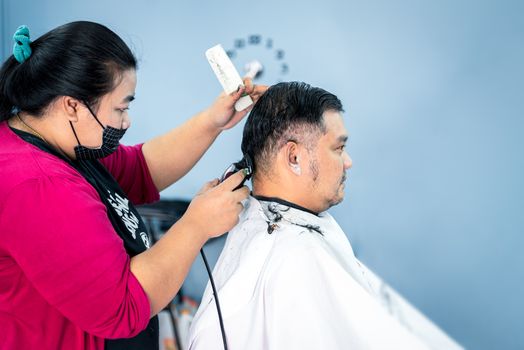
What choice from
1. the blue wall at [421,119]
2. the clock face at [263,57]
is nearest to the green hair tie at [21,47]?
the blue wall at [421,119]

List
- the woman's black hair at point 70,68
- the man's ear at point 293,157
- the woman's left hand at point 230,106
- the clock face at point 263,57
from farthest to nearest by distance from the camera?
the clock face at point 263,57
the woman's left hand at point 230,106
the man's ear at point 293,157
the woman's black hair at point 70,68

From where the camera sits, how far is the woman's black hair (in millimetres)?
1024

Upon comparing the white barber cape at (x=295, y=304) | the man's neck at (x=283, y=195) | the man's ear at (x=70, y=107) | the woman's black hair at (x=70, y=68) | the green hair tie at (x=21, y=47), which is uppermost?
the green hair tie at (x=21, y=47)

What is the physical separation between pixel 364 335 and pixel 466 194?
1359 mm

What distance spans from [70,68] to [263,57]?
1.43m

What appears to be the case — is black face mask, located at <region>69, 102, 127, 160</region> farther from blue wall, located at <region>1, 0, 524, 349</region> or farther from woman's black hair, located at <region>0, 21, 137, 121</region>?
blue wall, located at <region>1, 0, 524, 349</region>

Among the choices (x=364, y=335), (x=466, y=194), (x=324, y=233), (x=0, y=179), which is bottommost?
(x=466, y=194)

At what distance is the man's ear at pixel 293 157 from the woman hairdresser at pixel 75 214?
0.47ft

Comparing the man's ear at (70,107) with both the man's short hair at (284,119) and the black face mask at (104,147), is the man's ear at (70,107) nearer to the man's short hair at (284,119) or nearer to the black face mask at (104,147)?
the black face mask at (104,147)

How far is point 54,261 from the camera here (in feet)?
2.98

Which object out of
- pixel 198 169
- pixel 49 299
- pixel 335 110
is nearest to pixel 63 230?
pixel 49 299

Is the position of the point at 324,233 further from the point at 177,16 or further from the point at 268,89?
the point at 177,16

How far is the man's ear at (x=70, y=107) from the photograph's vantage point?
1041 millimetres

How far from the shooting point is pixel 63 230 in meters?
0.92
